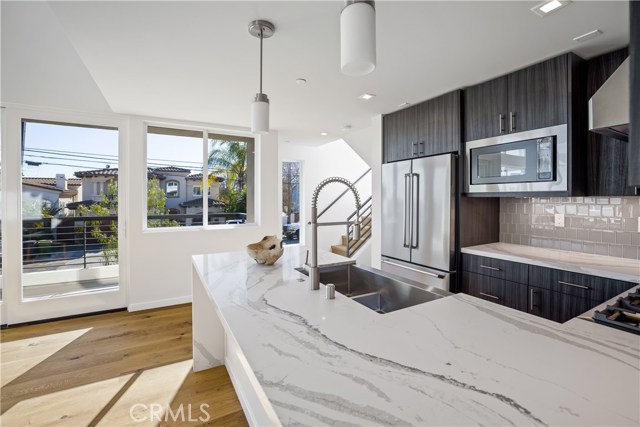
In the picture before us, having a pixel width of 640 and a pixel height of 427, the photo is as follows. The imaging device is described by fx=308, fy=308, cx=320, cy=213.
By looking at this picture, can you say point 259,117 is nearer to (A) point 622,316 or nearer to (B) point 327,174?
(A) point 622,316

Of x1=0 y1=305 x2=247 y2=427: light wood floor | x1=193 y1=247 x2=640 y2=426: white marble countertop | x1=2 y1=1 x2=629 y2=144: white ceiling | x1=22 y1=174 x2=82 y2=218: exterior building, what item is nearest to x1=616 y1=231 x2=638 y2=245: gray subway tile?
x1=2 y1=1 x2=629 y2=144: white ceiling

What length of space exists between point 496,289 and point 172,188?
12.1 feet

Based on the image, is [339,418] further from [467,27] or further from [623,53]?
[623,53]

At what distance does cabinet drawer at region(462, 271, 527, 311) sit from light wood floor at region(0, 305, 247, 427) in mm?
2038

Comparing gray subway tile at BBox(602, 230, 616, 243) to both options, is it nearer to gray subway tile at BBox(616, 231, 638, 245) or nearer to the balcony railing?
gray subway tile at BBox(616, 231, 638, 245)

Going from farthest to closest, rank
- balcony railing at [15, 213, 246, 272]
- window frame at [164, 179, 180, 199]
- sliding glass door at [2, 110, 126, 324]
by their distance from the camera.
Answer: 1. window frame at [164, 179, 180, 199]
2. balcony railing at [15, 213, 246, 272]
3. sliding glass door at [2, 110, 126, 324]

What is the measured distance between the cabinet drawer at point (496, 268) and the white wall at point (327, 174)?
3448mm

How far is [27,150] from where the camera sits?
3230 mm

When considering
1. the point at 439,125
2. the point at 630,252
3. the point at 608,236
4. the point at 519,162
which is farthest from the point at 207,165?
the point at 630,252

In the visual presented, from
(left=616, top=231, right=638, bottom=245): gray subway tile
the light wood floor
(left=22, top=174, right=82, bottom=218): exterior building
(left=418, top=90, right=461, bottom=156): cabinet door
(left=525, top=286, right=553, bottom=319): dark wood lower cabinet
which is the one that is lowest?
the light wood floor

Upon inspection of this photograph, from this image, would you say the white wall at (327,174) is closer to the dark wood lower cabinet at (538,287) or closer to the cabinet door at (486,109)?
the cabinet door at (486,109)

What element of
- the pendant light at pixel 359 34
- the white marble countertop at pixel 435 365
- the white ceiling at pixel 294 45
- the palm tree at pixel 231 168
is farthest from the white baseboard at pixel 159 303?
the pendant light at pixel 359 34

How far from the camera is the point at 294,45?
1.98 metres

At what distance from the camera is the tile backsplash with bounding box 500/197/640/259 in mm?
2225
